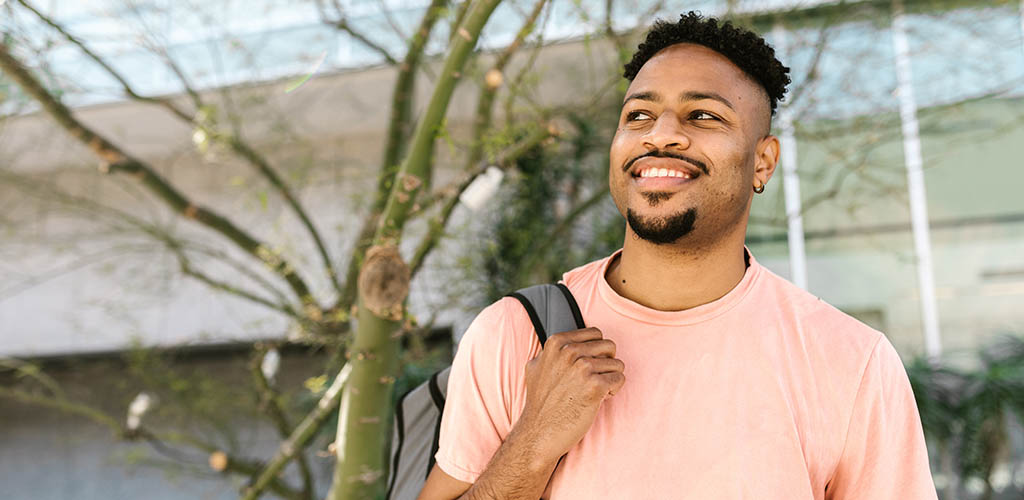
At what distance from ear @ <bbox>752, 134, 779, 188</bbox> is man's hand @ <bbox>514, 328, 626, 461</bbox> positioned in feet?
1.43

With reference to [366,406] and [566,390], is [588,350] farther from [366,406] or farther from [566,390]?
[366,406]

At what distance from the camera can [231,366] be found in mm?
8742

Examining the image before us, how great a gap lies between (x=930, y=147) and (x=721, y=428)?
17.3 feet

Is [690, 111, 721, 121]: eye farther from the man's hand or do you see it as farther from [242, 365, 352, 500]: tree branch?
[242, 365, 352, 500]: tree branch

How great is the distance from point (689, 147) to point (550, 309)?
0.37 metres

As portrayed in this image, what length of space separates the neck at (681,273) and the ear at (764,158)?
114 millimetres

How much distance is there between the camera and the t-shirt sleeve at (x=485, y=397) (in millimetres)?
1501

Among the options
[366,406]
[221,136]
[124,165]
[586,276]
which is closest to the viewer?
[586,276]

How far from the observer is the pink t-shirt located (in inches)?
54.2

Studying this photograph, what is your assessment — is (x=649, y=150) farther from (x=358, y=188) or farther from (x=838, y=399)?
(x=358, y=188)

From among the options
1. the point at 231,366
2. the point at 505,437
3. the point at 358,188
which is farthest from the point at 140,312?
the point at 505,437

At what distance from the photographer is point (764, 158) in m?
1.60

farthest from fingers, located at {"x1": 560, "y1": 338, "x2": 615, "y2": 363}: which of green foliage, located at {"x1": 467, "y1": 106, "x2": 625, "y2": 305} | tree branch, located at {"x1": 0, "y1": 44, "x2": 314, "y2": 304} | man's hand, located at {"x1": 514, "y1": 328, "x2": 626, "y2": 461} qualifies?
green foliage, located at {"x1": 467, "y1": 106, "x2": 625, "y2": 305}

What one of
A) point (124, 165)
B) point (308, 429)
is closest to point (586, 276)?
point (308, 429)
